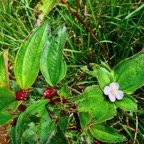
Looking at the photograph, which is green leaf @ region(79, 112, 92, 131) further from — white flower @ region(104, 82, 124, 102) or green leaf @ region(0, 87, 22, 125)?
green leaf @ region(0, 87, 22, 125)

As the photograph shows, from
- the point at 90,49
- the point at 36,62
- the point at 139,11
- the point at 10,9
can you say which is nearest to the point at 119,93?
the point at 36,62

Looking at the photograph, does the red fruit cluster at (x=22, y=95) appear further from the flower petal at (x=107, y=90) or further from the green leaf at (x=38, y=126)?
the flower petal at (x=107, y=90)

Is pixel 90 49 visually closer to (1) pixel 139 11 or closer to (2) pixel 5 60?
(1) pixel 139 11

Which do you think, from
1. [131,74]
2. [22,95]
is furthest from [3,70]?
[131,74]

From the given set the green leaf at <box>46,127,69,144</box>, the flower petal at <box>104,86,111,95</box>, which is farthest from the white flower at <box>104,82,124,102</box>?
the green leaf at <box>46,127,69,144</box>

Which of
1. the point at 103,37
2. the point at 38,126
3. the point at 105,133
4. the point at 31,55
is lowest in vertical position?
the point at 105,133

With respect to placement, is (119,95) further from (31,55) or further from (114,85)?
(31,55)
